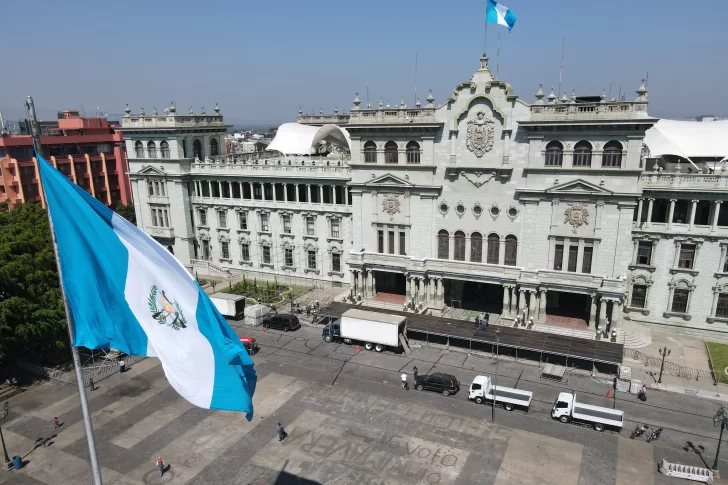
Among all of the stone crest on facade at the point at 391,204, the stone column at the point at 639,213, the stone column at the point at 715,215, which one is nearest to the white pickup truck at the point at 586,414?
the stone column at the point at 639,213

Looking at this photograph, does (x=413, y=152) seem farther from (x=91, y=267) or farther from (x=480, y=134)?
(x=91, y=267)

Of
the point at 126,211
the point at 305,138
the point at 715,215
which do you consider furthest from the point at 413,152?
the point at 126,211

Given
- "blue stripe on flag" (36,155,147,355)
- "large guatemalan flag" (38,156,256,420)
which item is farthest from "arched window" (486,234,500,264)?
"blue stripe on flag" (36,155,147,355)

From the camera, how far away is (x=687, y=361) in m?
47.2

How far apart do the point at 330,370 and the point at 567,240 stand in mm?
26491

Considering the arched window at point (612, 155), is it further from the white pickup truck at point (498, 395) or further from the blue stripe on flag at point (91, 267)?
the blue stripe on flag at point (91, 267)

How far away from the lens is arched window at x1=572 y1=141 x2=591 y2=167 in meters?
48.5

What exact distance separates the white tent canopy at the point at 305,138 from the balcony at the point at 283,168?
8.16 meters

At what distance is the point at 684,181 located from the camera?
165 feet

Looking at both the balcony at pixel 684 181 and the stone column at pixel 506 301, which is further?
the stone column at pixel 506 301

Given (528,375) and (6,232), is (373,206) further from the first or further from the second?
(6,232)

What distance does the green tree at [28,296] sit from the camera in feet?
140

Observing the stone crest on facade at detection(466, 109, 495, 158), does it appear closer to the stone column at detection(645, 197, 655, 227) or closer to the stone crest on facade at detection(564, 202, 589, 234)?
the stone crest on facade at detection(564, 202, 589, 234)

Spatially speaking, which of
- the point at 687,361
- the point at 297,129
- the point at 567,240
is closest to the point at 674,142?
the point at 567,240
